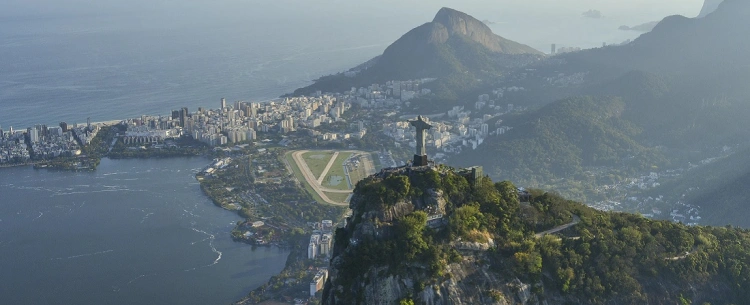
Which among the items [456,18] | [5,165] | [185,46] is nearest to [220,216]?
[5,165]

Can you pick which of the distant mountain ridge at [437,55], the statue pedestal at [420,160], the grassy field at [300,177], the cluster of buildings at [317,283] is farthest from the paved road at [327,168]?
the statue pedestal at [420,160]

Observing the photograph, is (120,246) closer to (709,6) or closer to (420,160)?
(420,160)

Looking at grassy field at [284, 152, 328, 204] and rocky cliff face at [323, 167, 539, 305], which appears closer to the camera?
rocky cliff face at [323, 167, 539, 305]

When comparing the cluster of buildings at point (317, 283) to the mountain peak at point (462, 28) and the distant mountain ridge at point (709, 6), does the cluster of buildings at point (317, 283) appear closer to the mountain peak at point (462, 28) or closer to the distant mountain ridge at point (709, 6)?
the mountain peak at point (462, 28)

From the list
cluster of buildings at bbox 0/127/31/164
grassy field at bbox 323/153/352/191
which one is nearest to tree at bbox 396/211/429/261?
grassy field at bbox 323/153/352/191

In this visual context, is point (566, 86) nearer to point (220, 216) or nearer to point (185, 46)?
point (220, 216)

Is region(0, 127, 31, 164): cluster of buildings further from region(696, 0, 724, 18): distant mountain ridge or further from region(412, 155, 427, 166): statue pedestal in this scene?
region(696, 0, 724, 18): distant mountain ridge

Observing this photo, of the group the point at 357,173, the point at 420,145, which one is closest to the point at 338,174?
the point at 357,173
